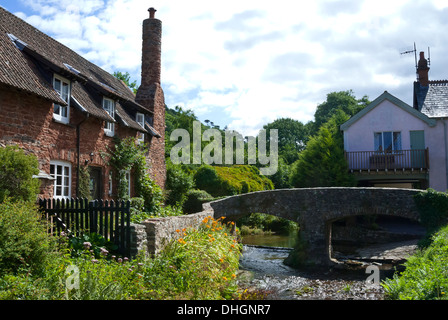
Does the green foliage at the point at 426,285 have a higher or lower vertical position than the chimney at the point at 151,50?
lower

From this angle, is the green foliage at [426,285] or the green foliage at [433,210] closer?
the green foliage at [426,285]

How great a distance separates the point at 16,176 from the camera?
9.62 m

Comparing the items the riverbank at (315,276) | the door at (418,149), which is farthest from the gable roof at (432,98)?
the riverbank at (315,276)

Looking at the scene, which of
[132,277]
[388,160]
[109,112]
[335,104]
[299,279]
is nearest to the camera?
[132,277]

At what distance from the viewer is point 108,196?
1606 centimetres

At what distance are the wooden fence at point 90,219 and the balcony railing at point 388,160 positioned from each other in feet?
59.1

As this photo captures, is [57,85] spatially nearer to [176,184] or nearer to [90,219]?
[90,219]

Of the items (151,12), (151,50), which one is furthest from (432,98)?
(151,12)

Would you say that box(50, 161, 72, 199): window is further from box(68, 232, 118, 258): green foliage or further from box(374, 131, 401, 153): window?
box(374, 131, 401, 153): window

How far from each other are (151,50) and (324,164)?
12445 millimetres

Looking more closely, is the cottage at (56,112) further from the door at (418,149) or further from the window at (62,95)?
the door at (418,149)

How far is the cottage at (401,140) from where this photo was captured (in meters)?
23.4

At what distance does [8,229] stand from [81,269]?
1.47 m
